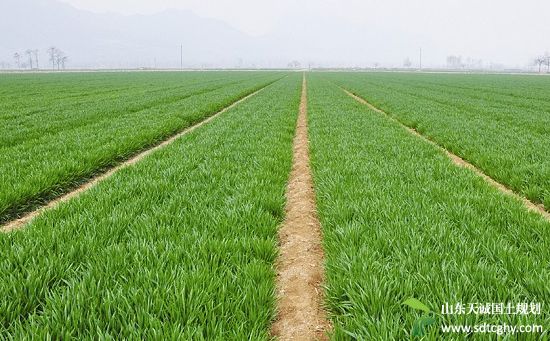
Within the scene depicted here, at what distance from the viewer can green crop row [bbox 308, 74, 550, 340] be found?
2.76m

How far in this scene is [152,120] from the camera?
15180 mm

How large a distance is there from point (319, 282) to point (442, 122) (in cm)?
1326

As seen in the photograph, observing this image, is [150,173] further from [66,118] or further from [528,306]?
[66,118]

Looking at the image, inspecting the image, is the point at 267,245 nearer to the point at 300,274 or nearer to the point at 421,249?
the point at 300,274

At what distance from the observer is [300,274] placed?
391 cm

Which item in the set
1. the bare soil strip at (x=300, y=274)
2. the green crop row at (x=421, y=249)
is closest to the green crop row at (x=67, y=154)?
the bare soil strip at (x=300, y=274)

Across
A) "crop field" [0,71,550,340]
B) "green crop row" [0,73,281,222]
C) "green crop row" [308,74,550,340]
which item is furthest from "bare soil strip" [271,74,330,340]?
"green crop row" [0,73,281,222]

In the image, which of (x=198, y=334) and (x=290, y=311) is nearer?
(x=198, y=334)

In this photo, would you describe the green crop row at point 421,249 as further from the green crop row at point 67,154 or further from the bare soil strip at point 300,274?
the green crop row at point 67,154

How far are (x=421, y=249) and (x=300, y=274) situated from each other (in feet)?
4.42

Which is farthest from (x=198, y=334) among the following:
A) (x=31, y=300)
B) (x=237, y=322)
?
(x=31, y=300)

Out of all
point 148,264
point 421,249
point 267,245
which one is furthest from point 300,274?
point 148,264

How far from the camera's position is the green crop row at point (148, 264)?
2.61 metres

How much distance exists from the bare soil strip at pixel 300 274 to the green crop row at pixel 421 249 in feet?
0.65
